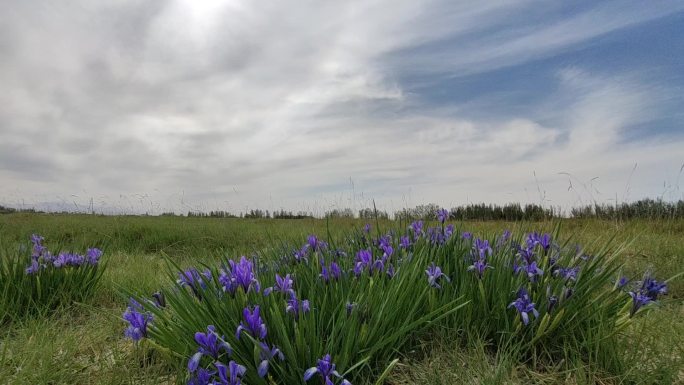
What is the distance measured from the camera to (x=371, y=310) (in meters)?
2.63

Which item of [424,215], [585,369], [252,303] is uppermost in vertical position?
[424,215]

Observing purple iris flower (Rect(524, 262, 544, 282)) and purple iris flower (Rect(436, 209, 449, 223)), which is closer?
purple iris flower (Rect(524, 262, 544, 282))

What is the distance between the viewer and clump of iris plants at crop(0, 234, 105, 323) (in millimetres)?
4312

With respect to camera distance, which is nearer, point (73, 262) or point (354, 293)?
point (354, 293)

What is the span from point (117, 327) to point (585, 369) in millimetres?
3426

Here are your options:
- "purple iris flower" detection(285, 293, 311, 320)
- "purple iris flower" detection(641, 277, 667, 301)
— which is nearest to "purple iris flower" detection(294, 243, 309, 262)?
"purple iris flower" detection(285, 293, 311, 320)

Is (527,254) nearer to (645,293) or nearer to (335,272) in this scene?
(645,293)

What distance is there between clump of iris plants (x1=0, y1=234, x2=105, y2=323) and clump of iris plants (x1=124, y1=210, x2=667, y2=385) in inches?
79.9

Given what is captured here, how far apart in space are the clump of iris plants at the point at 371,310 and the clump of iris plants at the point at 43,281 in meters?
2.03

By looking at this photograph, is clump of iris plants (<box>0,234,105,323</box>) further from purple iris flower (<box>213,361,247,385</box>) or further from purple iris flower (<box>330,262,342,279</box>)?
purple iris flower (<box>213,361,247,385</box>)

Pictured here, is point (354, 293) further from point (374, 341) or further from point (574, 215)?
point (574, 215)

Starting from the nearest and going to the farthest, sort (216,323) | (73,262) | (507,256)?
(216,323), (507,256), (73,262)

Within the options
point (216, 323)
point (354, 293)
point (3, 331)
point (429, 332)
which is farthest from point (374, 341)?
point (3, 331)

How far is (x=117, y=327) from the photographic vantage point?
12.3ft
